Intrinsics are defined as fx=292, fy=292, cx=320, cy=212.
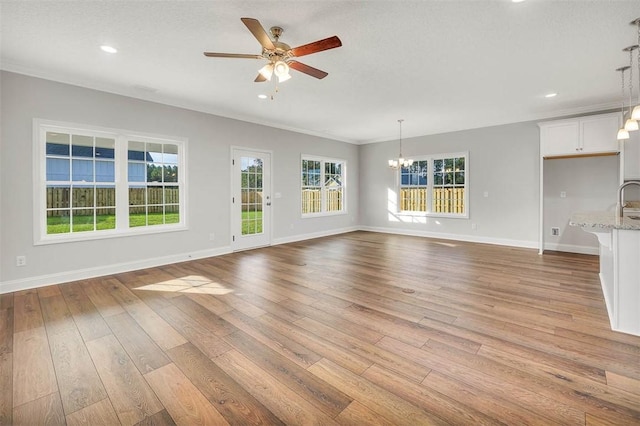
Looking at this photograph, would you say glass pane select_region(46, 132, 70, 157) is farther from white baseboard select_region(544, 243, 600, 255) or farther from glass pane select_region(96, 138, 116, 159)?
white baseboard select_region(544, 243, 600, 255)

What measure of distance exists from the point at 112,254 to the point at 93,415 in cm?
349

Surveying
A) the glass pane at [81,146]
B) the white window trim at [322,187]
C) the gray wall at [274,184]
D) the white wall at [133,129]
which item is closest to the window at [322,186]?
the white window trim at [322,187]

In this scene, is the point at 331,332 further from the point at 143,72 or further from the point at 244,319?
the point at 143,72

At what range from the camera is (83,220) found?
427 cm

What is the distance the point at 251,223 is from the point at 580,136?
6477 millimetres

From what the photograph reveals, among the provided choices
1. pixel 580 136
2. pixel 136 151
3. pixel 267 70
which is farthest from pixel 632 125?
pixel 136 151

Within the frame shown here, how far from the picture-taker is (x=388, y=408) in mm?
1651

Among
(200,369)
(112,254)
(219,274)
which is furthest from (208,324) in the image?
(112,254)

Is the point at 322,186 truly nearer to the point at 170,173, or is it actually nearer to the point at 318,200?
the point at 318,200

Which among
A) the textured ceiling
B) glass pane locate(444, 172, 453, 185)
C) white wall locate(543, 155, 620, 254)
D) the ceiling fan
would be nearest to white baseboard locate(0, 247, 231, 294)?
the textured ceiling

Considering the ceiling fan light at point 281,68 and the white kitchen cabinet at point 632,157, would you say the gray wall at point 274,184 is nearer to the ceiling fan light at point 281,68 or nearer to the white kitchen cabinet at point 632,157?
the white kitchen cabinet at point 632,157

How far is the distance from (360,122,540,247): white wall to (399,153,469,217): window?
0.18 metres

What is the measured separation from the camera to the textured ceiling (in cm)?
257

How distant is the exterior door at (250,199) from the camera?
19.9 ft
